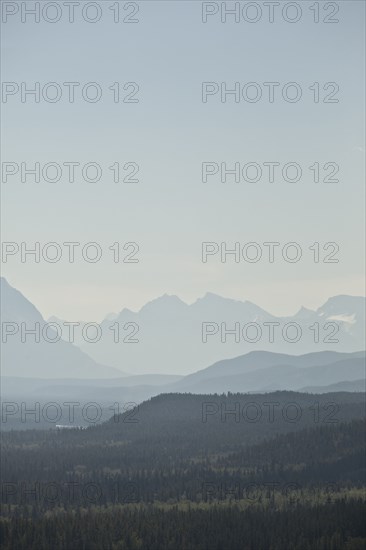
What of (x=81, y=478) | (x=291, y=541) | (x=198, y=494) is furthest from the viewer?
(x=81, y=478)

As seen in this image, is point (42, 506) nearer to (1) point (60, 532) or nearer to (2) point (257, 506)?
(1) point (60, 532)

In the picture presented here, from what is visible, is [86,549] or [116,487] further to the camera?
[116,487]

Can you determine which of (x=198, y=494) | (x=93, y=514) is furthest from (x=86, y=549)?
(x=198, y=494)

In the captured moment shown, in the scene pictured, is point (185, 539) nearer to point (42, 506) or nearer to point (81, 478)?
point (42, 506)

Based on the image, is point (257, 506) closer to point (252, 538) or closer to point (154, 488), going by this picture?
point (252, 538)

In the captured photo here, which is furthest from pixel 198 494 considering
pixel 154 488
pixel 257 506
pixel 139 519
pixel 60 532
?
pixel 60 532

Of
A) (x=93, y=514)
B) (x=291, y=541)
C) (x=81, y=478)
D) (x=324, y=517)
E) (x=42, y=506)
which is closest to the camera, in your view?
(x=291, y=541)

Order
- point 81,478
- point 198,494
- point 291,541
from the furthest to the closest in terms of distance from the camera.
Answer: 1. point 81,478
2. point 198,494
3. point 291,541

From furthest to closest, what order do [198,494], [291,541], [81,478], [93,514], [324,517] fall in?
[81,478] < [198,494] < [93,514] < [324,517] < [291,541]

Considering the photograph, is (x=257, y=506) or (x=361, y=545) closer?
(x=361, y=545)
